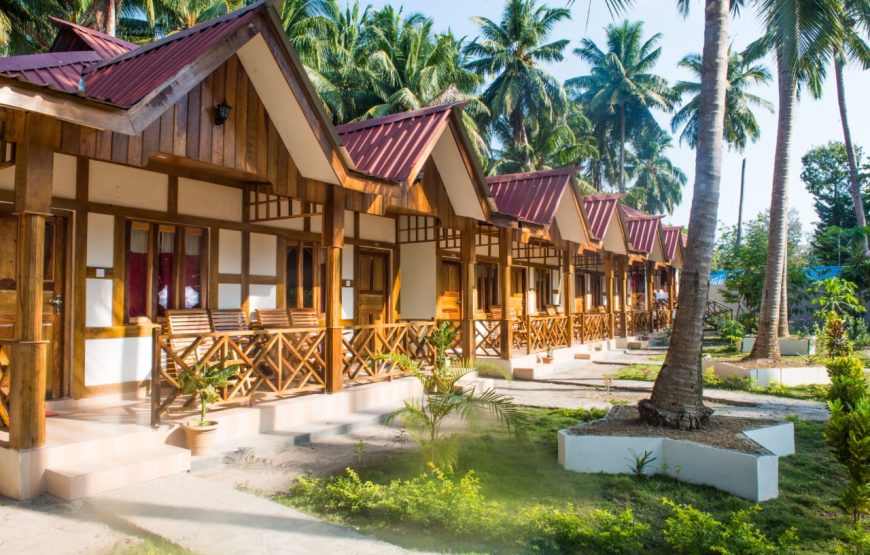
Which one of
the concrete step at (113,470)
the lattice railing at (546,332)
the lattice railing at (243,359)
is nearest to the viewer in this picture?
the concrete step at (113,470)

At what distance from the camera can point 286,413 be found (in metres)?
7.58

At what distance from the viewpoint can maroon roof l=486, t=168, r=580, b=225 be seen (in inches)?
590

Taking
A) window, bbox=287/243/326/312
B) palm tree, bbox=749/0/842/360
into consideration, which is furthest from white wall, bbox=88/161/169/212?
palm tree, bbox=749/0/842/360

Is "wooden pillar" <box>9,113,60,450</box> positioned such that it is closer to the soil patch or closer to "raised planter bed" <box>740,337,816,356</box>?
the soil patch

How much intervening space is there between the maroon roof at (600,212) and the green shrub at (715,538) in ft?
48.7

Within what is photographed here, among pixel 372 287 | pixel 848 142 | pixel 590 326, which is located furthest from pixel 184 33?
pixel 848 142

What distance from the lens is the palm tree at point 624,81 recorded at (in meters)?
42.4

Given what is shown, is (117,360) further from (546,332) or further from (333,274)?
(546,332)

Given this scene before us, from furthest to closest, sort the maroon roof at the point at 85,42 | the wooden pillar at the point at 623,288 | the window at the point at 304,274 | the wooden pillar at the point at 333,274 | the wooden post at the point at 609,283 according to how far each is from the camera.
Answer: the wooden pillar at the point at 623,288 → the wooden post at the point at 609,283 → the window at the point at 304,274 → the maroon roof at the point at 85,42 → the wooden pillar at the point at 333,274

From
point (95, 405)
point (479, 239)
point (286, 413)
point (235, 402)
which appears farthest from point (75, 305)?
point (479, 239)

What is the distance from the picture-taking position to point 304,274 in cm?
1081

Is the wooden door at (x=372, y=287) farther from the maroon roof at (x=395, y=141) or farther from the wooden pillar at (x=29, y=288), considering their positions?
the wooden pillar at (x=29, y=288)

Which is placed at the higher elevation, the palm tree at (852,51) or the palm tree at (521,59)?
the palm tree at (521,59)

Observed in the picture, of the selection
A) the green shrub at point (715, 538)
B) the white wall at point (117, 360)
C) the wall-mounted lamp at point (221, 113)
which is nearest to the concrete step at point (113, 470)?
the white wall at point (117, 360)
